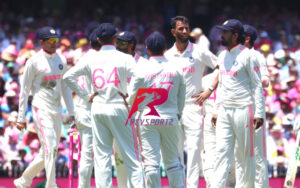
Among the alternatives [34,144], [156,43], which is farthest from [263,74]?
[34,144]

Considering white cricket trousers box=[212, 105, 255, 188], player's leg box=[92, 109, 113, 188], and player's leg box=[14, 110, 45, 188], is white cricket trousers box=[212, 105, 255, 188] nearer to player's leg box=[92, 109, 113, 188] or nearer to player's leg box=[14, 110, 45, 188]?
player's leg box=[92, 109, 113, 188]

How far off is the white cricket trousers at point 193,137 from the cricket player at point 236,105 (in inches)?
40.7

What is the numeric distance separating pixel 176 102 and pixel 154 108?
0.98 ft

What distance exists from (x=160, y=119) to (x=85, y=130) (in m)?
1.38

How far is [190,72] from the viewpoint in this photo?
12.1 m

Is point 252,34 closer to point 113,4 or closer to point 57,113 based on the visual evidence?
point 57,113

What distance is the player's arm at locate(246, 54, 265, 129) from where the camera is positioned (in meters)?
10.5

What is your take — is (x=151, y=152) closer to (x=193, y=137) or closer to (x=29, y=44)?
(x=193, y=137)

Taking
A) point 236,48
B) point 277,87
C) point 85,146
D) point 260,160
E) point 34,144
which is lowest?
point 34,144

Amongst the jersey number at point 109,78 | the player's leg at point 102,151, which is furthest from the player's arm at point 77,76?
the player's leg at point 102,151

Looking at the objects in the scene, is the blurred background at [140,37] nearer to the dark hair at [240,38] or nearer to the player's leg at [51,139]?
the dark hair at [240,38]

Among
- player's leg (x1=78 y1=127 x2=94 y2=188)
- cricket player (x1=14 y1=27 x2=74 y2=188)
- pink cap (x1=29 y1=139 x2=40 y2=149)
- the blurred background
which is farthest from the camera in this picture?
the blurred background

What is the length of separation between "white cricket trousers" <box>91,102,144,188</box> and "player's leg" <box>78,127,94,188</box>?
0.84m

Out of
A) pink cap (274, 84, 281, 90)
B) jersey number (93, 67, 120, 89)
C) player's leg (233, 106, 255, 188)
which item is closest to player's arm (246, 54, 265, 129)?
player's leg (233, 106, 255, 188)
